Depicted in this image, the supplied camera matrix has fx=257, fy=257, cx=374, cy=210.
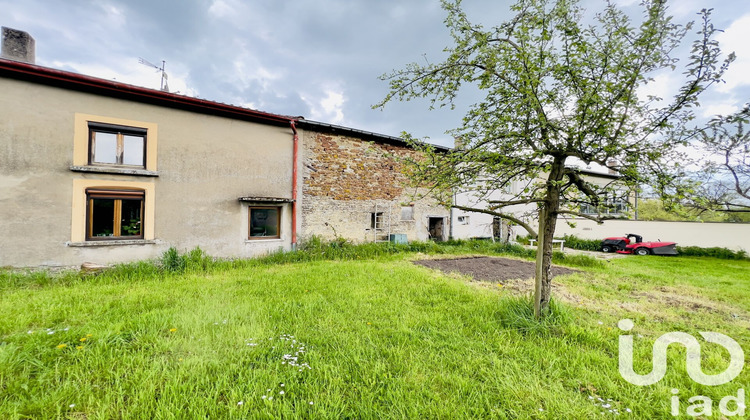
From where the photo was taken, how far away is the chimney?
6.16 m

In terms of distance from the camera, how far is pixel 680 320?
3.95 m

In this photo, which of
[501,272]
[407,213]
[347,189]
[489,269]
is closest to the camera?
[501,272]

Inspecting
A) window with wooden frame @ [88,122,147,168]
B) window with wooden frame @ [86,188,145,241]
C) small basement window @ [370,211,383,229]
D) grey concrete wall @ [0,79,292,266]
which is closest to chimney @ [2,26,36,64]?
grey concrete wall @ [0,79,292,266]

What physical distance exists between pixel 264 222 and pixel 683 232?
71.6 ft

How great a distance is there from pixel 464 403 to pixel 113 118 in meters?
9.49

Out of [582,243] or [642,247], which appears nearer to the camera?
[642,247]

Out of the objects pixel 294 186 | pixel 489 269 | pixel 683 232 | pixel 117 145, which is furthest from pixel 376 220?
A: pixel 683 232

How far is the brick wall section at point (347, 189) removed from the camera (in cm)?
956

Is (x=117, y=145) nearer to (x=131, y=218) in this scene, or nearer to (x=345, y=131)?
→ (x=131, y=218)

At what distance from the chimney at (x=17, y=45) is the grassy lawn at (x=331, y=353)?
566 centimetres

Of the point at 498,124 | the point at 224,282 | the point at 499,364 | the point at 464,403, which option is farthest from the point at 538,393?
the point at 224,282

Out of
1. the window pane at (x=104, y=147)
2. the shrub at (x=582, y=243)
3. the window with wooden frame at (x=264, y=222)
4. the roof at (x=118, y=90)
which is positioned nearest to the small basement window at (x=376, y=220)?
the window with wooden frame at (x=264, y=222)

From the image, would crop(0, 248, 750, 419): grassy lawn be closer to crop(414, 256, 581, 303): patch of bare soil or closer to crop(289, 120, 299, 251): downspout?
crop(414, 256, 581, 303): patch of bare soil

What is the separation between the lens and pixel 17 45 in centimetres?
623
